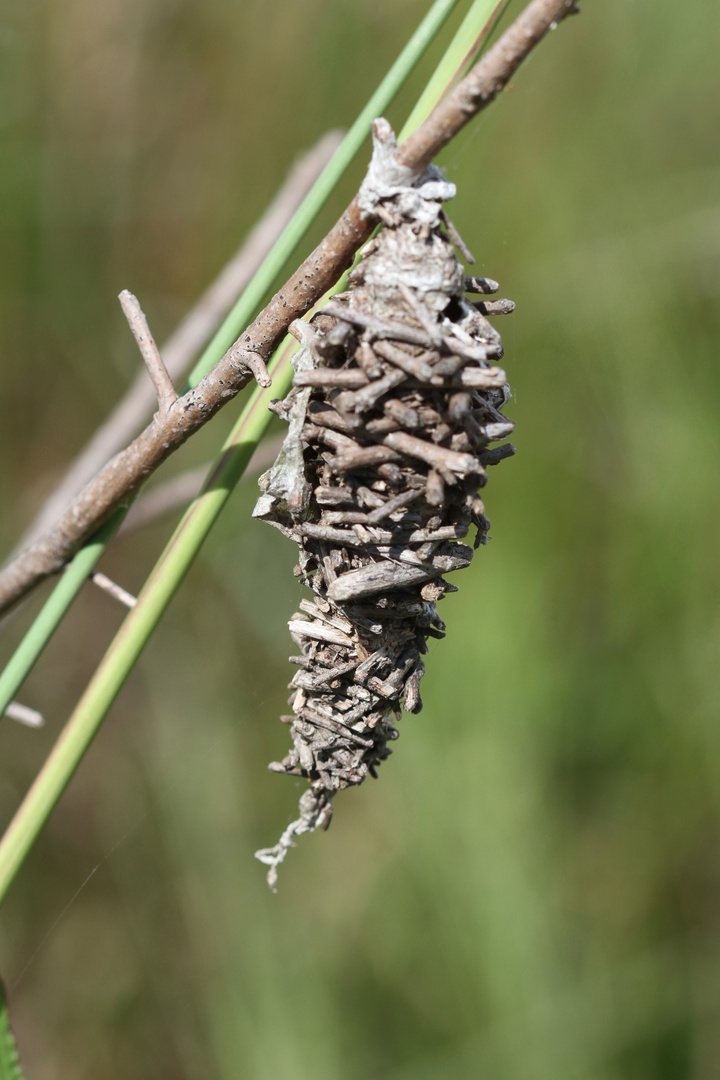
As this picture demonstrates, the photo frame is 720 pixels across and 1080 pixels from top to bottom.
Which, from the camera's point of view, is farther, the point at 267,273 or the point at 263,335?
the point at 267,273

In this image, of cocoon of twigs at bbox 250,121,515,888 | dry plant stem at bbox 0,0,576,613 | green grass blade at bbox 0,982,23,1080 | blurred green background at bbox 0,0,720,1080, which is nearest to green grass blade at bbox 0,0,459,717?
dry plant stem at bbox 0,0,576,613

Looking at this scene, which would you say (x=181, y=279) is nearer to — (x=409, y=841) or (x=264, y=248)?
(x=264, y=248)

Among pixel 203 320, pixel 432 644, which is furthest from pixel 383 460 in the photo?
pixel 432 644

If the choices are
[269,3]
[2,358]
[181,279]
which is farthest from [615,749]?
[269,3]

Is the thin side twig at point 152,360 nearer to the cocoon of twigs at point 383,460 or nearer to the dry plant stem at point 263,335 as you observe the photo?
the dry plant stem at point 263,335

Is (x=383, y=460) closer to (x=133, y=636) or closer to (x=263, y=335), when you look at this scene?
(x=263, y=335)

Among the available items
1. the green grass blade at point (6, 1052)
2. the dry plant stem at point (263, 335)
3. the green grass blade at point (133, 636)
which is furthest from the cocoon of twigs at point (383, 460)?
the green grass blade at point (6, 1052)
